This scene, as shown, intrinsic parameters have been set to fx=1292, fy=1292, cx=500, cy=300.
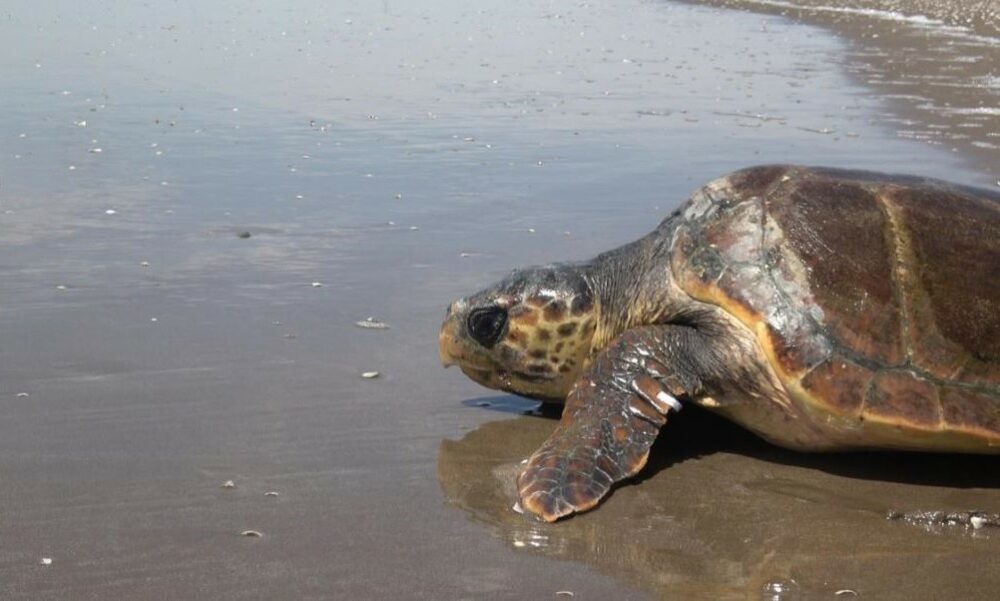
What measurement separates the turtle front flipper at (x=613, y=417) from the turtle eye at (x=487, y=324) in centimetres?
43

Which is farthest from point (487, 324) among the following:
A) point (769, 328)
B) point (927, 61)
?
point (927, 61)

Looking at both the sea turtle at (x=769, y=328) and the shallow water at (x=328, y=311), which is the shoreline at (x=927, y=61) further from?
the sea turtle at (x=769, y=328)

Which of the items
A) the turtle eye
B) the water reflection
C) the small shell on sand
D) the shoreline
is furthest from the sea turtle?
the shoreline

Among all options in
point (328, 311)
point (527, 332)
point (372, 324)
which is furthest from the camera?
point (328, 311)

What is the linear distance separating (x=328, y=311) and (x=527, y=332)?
1.54m

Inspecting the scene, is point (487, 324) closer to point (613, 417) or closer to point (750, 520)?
point (613, 417)

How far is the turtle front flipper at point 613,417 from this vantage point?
4.08 metres

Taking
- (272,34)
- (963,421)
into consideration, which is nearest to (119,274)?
(963,421)

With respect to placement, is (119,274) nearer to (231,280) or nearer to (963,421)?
(231,280)

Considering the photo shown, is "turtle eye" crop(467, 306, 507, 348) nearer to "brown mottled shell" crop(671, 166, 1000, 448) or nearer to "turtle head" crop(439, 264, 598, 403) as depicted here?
"turtle head" crop(439, 264, 598, 403)

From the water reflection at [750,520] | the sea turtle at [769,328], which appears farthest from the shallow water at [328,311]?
the sea turtle at [769,328]

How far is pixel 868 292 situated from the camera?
172 inches

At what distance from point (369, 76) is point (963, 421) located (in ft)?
38.4

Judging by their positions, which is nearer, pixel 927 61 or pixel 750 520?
pixel 750 520
